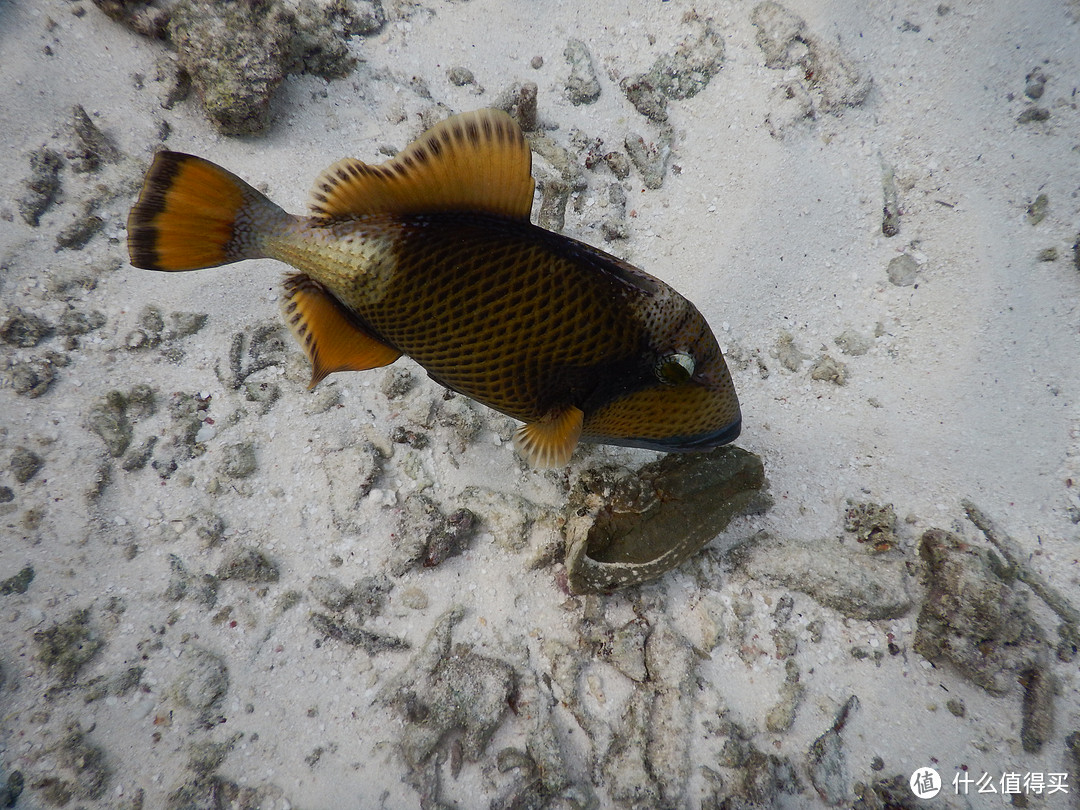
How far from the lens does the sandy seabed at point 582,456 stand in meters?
2.32

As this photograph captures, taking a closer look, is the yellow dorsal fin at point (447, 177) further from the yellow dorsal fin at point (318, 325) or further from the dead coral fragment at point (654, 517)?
the dead coral fragment at point (654, 517)

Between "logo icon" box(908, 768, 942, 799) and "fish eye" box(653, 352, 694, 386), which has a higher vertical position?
"fish eye" box(653, 352, 694, 386)

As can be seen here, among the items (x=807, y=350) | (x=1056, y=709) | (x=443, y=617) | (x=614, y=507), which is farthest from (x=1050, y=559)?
(x=443, y=617)

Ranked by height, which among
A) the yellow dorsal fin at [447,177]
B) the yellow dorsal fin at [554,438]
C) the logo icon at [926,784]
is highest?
the yellow dorsal fin at [447,177]

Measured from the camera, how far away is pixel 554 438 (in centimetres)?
184

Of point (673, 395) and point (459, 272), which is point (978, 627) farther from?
point (459, 272)

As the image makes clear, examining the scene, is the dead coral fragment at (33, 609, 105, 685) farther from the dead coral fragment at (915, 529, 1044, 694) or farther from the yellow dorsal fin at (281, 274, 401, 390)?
the dead coral fragment at (915, 529, 1044, 694)

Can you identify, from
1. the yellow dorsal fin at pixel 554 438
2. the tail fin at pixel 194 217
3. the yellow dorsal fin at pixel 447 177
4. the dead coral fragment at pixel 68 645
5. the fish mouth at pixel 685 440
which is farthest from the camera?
the dead coral fragment at pixel 68 645

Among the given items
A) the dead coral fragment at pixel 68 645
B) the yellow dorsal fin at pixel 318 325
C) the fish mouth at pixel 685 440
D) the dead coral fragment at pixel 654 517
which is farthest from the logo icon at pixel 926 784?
the dead coral fragment at pixel 68 645

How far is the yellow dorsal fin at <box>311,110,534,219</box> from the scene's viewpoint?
1521mm

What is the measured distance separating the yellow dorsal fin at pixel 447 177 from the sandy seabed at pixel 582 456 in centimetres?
145

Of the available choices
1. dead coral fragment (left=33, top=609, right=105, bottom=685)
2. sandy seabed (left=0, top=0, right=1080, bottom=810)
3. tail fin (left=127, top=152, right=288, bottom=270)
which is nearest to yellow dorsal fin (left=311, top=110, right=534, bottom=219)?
tail fin (left=127, top=152, right=288, bottom=270)

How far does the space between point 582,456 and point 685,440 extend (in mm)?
813

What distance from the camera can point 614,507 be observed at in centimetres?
246
